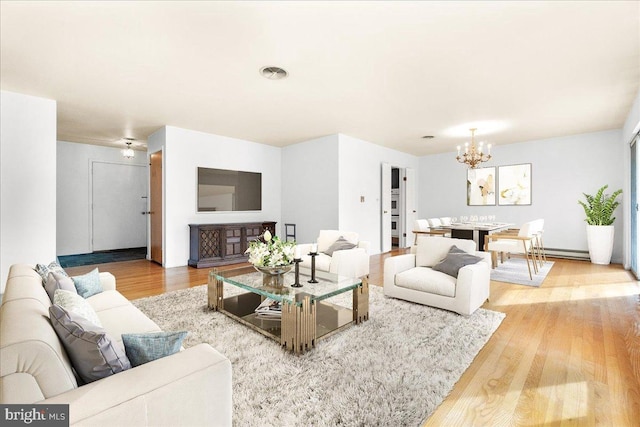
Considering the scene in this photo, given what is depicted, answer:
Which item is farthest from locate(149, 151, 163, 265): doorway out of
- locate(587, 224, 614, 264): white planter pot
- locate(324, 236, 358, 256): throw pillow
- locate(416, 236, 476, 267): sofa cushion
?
locate(587, 224, 614, 264): white planter pot

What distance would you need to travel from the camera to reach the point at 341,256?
4117mm

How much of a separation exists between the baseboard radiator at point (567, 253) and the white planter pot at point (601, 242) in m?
0.46

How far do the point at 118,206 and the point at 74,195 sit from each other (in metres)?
0.92

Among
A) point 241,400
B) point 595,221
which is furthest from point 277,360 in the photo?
point 595,221

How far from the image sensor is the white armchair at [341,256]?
162 inches

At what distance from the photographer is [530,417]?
1.68 meters

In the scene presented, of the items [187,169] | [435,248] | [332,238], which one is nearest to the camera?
[435,248]

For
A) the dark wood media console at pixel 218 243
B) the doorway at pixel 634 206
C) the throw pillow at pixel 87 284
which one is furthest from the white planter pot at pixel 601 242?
the throw pillow at pixel 87 284

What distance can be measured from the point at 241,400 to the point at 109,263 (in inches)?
222

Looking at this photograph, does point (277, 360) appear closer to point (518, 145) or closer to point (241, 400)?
point (241, 400)

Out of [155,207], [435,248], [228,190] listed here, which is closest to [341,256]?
[435,248]

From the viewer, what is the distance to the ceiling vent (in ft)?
10.8

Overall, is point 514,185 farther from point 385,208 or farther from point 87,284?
point 87,284

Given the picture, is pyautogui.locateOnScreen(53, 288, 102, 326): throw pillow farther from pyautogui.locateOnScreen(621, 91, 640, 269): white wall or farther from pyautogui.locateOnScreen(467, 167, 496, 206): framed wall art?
pyautogui.locateOnScreen(467, 167, 496, 206): framed wall art
